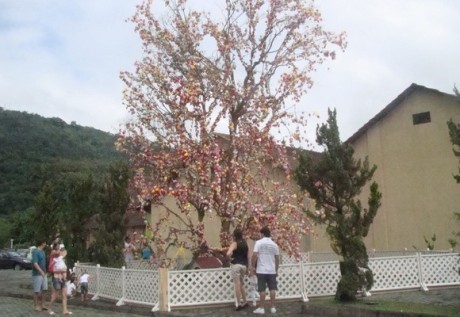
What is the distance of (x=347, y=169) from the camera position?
479 inches

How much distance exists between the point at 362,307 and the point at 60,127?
9042cm

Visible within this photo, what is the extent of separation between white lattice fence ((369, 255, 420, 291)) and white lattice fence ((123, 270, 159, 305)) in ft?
18.5

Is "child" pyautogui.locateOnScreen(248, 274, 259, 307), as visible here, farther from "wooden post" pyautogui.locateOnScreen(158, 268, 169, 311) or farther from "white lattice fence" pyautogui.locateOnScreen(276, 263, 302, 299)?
"wooden post" pyautogui.locateOnScreen(158, 268, 169, 311)

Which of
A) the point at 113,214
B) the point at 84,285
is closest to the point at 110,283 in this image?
the point at 84,285

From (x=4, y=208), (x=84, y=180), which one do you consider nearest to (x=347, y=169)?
(x=84, y=180)

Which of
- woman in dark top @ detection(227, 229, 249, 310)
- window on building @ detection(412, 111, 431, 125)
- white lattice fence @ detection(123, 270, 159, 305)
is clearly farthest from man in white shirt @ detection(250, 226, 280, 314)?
window on building @ detection(412, 111, 431, 125)

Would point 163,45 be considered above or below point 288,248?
above

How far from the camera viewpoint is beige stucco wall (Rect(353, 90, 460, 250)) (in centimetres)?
2077

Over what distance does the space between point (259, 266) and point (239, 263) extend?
97cm

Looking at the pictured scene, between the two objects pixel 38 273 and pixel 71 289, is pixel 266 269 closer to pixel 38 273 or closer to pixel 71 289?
pixel 38 273

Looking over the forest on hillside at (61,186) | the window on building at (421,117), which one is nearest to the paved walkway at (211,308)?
the forest on hillside at (61,186)

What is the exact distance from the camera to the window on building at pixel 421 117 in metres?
21.8

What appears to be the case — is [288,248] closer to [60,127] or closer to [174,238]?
[174,238]

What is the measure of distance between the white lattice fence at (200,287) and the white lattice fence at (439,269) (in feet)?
19.7
